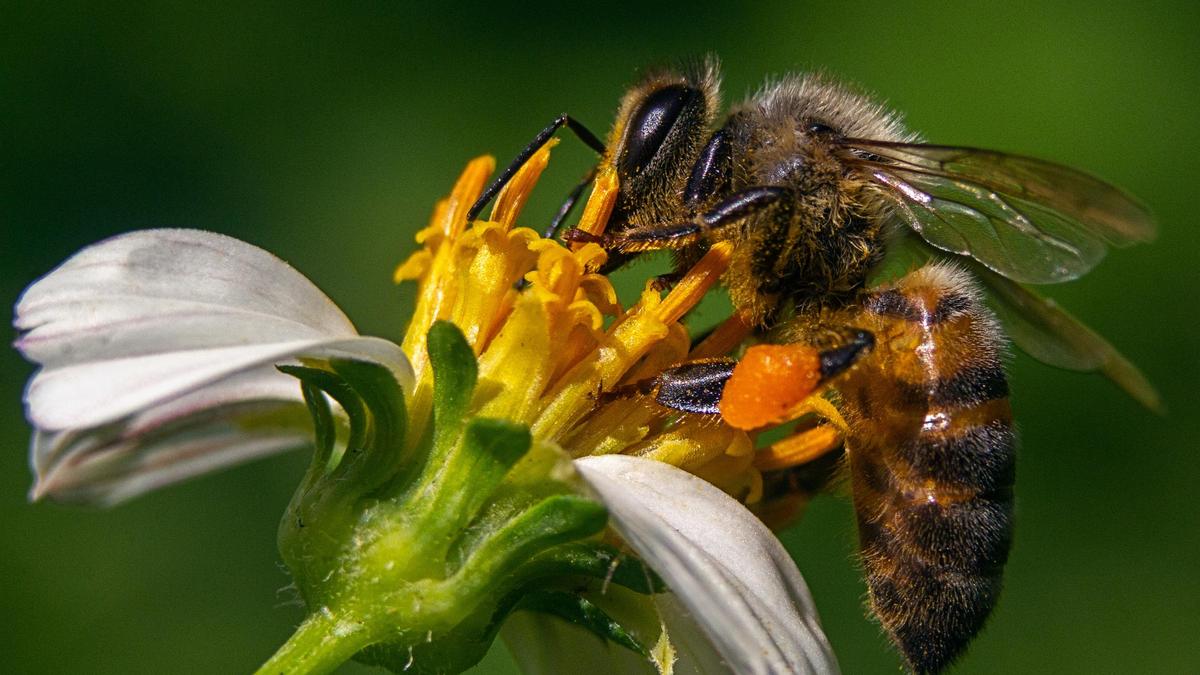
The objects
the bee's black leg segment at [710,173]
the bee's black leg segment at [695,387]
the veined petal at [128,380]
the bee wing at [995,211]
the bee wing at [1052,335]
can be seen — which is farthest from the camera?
the bee wing at [1052,335]

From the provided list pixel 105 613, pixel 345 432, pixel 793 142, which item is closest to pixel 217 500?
pixel 105 613

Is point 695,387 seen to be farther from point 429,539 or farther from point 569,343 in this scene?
point 429,539

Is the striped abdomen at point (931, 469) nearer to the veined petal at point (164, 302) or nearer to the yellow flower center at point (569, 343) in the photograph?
the yellow flower center at point (569, 343)

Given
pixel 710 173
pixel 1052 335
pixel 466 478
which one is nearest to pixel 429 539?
pixel 466 478

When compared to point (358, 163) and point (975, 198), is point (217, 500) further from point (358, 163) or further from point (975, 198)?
point (975, 198)

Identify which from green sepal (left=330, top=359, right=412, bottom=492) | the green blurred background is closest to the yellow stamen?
green sepal (left=330, top=359, right=412, bottom=492)

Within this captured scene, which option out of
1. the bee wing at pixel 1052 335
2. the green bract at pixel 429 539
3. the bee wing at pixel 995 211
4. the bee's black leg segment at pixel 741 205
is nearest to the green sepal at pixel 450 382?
the green bract at pixel 429 539
